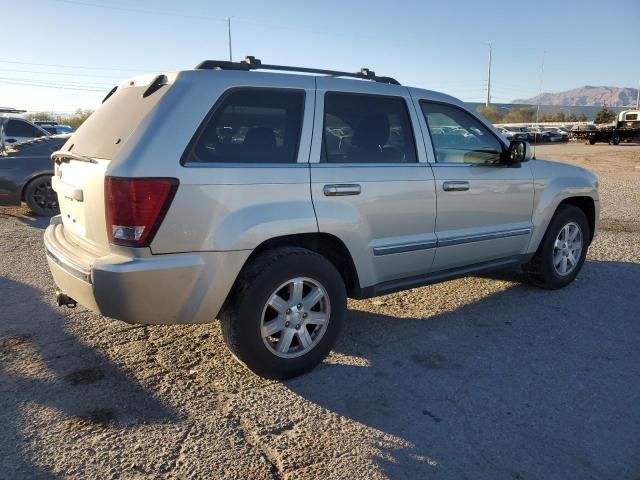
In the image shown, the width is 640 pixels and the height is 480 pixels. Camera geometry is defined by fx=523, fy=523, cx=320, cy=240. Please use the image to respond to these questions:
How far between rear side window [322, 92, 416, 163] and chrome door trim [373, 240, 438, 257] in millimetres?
630

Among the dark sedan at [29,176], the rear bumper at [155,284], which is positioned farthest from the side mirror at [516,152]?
the dark sedan at [29,176]

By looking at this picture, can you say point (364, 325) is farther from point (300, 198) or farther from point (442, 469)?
point (442, 469)

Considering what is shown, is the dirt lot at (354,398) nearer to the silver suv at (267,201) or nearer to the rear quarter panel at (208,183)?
the silver suv at (267,201)

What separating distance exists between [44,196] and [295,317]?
24.2 ft

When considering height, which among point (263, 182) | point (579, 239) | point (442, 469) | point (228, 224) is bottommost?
point (442, 469)

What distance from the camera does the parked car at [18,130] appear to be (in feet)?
48.1

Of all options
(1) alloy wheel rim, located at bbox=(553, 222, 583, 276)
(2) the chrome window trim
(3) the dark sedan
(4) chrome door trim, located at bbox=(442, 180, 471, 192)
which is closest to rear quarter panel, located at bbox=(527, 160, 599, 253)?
(1) alloy wheel rim, located at bbox=(553, 222, 583, 276)

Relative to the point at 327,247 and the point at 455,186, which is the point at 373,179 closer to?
the point at 327,247

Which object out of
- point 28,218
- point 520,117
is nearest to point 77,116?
point 28,218

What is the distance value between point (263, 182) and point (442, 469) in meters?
1.84

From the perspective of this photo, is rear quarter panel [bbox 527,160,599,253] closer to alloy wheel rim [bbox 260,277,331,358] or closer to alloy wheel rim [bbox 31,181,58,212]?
alloy wheel rim [bbox 260,277,331,358]

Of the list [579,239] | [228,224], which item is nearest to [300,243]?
[228,224]

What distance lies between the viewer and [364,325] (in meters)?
4.36

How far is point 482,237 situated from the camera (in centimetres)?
443
